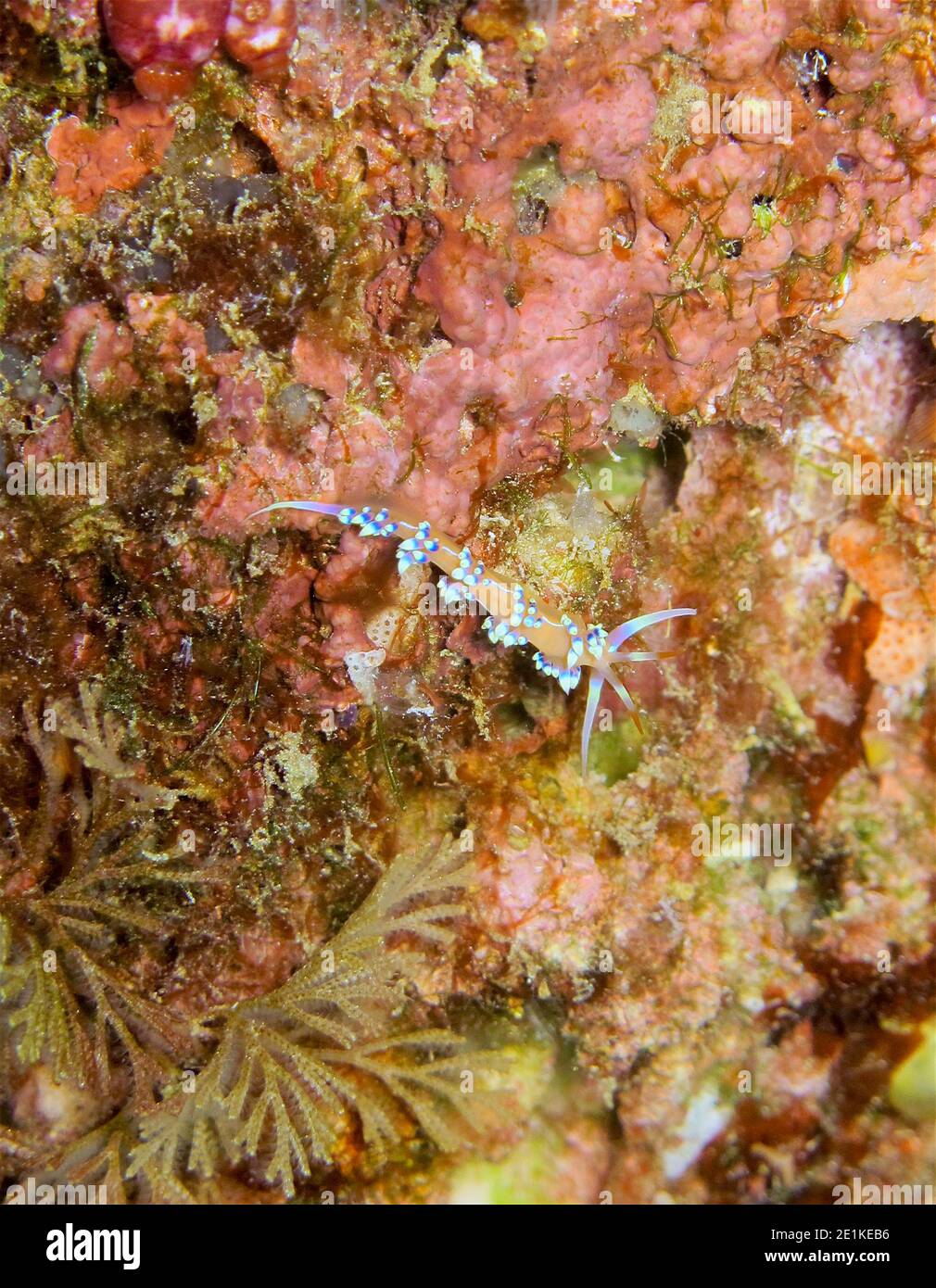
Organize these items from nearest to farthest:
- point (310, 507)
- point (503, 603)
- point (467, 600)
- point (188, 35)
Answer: point (188, 35), point (310, 507), point (503, 603), point (467, 600)

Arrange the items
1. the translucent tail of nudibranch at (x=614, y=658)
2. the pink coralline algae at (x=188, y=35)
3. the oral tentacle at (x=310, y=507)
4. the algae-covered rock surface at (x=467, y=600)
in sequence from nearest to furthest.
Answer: the pink coralline algae at (x=188, y=35) → the algae-covered rock surface at (x=467, y=600) → the oral tentacle at (x=310, y=507) → the translucent tail of nudibranch at (x=614, y=658)

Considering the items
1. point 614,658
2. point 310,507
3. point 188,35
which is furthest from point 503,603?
point 188,35

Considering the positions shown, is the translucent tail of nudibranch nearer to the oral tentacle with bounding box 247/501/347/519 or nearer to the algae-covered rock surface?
the algae-covered rock surface

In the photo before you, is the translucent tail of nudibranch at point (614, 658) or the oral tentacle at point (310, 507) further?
the translucent tail of nudibranch at point (614, 658)

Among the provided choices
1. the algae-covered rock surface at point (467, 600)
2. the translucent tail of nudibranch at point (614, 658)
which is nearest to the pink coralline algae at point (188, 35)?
the algae-covered rock surface at point (467, 600)

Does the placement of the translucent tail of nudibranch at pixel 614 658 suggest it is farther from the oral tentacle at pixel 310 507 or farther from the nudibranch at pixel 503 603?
the oral tentacle at pixel 310 507

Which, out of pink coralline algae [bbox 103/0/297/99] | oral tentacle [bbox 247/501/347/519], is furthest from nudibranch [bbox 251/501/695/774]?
pink coralline algae [bbox 103/0/297/99]

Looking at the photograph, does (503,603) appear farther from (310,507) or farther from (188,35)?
(188,35)
